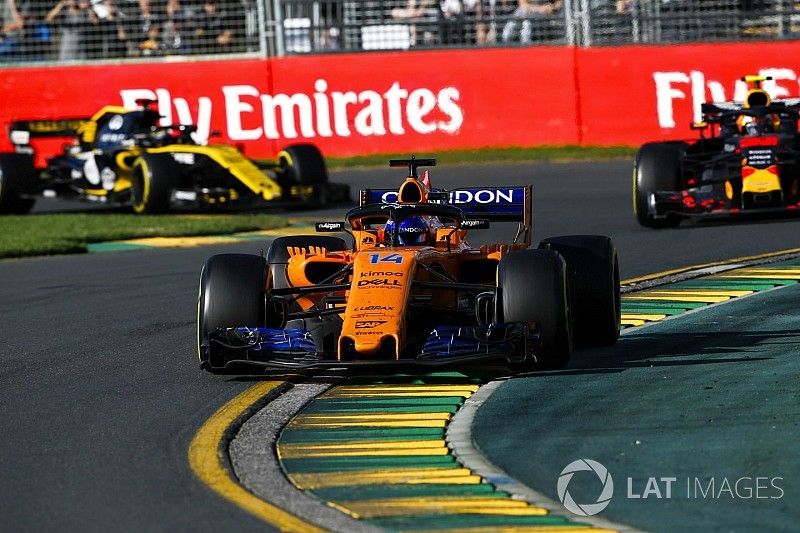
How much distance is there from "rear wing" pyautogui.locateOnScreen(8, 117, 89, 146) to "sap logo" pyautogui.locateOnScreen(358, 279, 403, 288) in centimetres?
1186

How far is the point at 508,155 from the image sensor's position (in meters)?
21.4

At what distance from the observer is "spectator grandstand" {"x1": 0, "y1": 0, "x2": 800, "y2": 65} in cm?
2162

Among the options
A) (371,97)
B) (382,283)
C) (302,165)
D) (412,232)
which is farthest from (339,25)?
(382,283)

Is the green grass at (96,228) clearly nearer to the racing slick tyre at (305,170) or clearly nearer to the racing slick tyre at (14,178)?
the racing slick tyre at (14,178)

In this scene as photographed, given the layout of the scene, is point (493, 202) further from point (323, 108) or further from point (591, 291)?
point (323, 108)

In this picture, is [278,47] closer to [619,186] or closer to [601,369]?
[619,186]

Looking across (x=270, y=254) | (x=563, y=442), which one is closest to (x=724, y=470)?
(x=563, y=442)

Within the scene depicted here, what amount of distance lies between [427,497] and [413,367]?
6.20ft

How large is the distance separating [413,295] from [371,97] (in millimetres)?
13720

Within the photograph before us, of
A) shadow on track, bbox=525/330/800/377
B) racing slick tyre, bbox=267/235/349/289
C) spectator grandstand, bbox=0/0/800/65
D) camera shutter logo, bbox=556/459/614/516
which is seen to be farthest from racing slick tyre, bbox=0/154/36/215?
camera shutter logo, bbox=556/459/614/516

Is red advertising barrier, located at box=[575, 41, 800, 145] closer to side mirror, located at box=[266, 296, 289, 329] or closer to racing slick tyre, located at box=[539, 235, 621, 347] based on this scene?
racing slick tyre, located at box=[539, 235, 621, 347]

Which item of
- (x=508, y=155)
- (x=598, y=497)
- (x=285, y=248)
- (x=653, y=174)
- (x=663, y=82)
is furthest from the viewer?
(x=508, y=155)

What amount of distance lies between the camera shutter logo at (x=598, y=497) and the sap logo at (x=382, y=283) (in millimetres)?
2063

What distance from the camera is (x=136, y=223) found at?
17000 millimetres
